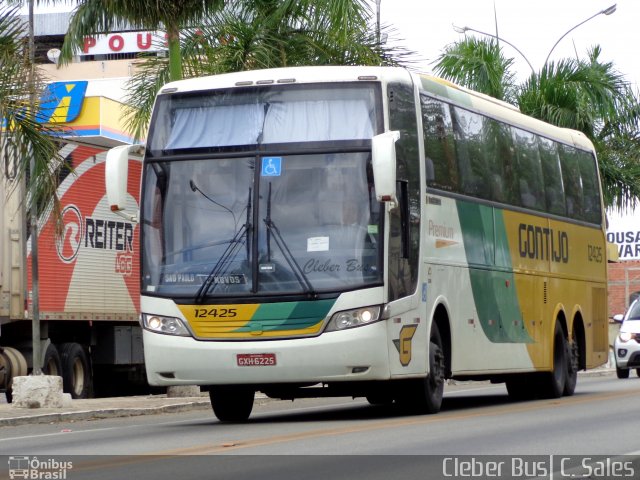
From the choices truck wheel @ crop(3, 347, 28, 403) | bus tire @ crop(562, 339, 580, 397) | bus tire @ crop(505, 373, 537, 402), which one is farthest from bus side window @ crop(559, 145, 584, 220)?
truck wheel @ crop(3, 347, 28, 403)

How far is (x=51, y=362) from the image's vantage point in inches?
1003

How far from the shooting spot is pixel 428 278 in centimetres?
1705

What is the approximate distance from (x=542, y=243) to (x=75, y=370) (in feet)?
28.9

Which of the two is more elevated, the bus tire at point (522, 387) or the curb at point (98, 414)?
the bus tire at point (522, 387)

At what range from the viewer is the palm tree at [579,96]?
34.4m

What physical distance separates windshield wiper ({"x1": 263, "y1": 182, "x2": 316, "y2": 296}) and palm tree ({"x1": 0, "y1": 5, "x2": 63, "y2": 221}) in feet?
13.9

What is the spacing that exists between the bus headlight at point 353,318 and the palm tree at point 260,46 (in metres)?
9.43

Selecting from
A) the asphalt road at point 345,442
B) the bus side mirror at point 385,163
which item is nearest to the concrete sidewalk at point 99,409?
the asphalt road at point 345,442

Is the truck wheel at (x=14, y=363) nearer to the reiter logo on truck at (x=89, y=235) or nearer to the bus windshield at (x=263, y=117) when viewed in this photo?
the reiter logo on truck at (x=89, y=235)

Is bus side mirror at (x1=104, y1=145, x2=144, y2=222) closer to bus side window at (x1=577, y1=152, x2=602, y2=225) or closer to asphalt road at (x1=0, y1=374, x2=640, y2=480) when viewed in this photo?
asphalt road at (x1=0, y1=374, x2=640, y2=480)

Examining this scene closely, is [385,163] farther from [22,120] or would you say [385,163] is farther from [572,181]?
[572,181]

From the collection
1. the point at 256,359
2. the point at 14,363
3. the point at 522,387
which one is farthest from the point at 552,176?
the point at 14,363

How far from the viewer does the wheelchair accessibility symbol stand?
16.1 meters

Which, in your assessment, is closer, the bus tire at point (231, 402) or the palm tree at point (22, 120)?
the bus tire at point (231, 402)
